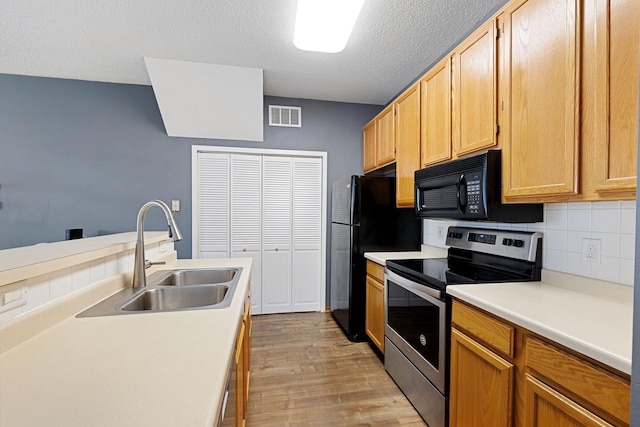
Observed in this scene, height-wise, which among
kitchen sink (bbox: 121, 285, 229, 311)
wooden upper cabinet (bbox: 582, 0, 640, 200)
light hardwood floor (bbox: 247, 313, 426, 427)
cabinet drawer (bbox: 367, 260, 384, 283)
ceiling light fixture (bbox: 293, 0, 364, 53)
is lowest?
light hardwood floor (bbox: 247, 313, 426, 427)

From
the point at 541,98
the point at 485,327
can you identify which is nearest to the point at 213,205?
the point at 485,327

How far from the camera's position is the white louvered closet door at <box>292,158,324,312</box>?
3.53 meters

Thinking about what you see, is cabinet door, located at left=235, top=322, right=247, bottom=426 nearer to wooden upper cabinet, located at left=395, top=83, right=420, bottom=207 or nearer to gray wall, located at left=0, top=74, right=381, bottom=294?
wooden upper cabinet, located at left=395, top=83, right=420, bottom=207

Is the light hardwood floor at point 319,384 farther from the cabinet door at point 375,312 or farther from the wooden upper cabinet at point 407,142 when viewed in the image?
the wooden upper cabinet at point 407,142

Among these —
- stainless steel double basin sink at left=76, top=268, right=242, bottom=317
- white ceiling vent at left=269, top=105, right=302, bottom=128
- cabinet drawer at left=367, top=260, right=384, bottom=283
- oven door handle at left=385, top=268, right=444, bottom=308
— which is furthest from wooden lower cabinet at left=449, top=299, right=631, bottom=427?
white ceiling vent at left=269, top=105, right=302, bottom=128

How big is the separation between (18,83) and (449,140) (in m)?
3.99

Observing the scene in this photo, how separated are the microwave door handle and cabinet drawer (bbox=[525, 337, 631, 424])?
809 millimetres

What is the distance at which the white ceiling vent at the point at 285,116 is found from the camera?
11.2ft

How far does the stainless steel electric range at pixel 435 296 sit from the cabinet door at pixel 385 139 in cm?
97

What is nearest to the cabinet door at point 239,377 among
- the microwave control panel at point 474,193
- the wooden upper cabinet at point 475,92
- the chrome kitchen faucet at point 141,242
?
the chrome kitchen faucet at point 141,242

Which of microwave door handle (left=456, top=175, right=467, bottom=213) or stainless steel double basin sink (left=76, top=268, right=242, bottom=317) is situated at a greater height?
microwave door handle (left=456, top=175, right=467, bottom=213)

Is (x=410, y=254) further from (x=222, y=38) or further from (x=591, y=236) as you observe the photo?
(x=222, y=38)

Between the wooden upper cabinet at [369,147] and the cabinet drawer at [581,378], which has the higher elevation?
the wooden upper cabinet at [369,147]

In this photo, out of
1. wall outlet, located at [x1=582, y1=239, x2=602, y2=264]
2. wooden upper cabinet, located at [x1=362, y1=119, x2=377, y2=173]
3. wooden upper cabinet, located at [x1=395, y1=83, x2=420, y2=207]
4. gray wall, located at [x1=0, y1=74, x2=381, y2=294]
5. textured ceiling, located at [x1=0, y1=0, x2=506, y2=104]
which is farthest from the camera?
wooden upper cabinet, located at [x1=362, y1=119, x2=377, y2=173]
